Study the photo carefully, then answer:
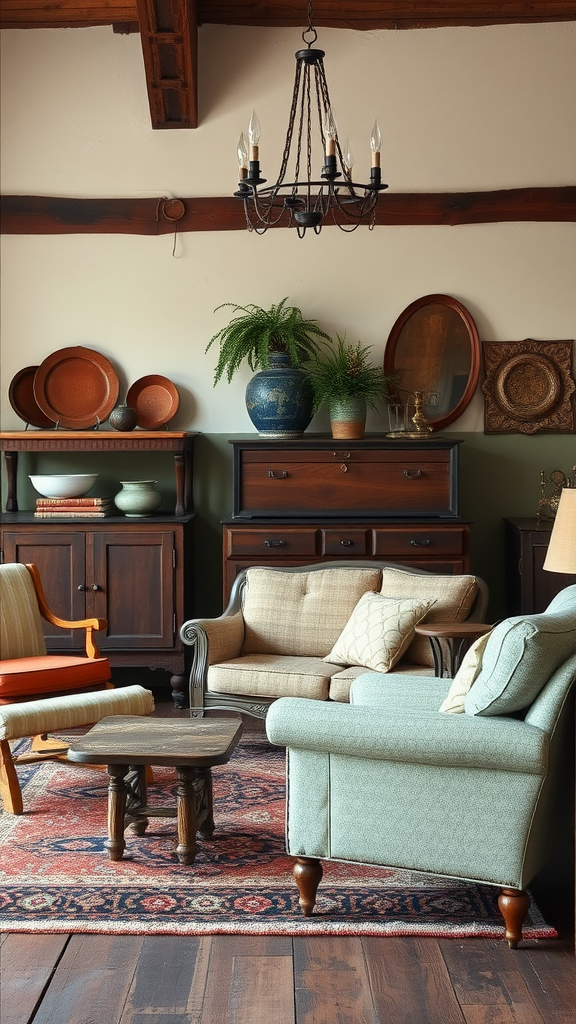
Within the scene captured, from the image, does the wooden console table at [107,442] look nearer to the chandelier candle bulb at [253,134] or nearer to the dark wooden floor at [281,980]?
the chandelier candle bulb at [253,134]

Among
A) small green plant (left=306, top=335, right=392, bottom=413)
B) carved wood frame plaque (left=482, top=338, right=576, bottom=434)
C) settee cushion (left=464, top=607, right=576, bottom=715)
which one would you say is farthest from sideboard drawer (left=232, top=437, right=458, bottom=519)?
settee cushion (left=464, top=607, right=576, bottom=715)

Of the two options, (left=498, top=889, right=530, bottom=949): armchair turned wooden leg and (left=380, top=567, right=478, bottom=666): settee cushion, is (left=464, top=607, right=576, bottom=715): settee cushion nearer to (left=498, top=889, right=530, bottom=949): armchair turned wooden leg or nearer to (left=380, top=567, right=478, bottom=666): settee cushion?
(left=498, top=889, right=530, bottom=949): armchair turned wooden leg

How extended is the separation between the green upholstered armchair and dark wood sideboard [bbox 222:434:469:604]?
2413 mm

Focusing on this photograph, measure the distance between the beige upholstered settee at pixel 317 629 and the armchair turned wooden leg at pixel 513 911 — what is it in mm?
1732

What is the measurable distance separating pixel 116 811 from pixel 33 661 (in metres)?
1.31

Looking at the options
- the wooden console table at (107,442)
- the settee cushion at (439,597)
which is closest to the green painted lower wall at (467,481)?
the wooden console table at (107,442)

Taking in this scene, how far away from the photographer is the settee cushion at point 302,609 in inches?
200

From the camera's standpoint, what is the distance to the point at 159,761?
342 centimetres

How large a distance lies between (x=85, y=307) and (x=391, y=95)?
87.0 inches

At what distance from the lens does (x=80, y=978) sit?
9.05 ft

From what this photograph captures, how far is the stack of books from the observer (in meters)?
5.77

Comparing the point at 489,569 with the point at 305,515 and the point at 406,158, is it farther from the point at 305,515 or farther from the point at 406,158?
the point at 406,158

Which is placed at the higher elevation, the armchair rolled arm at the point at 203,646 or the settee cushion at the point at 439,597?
the settee cushion at the point at 439,597

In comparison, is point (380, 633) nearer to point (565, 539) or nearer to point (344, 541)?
point (344, 541)
